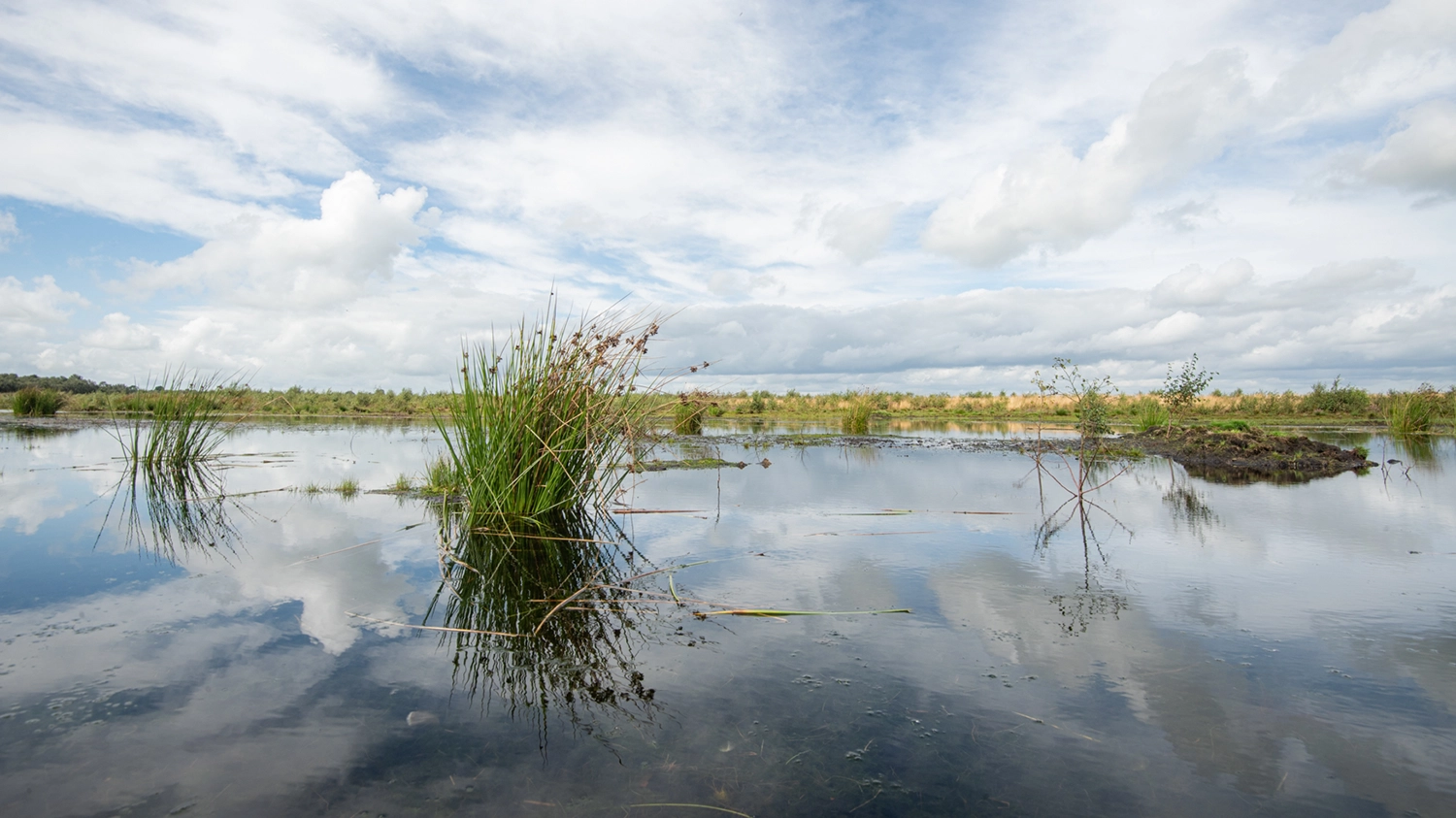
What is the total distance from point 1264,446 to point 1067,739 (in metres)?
15.7

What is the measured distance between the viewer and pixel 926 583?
5.05 metres

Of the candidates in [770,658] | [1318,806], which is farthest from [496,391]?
[1318,806]

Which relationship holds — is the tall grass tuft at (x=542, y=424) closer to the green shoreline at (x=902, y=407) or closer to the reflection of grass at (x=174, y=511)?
the reflection of grass at (x=174, y=511)

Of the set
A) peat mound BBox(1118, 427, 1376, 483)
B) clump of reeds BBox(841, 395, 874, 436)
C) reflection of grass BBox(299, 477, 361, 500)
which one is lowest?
reflection of grass BBox(299, 477, 361, 500)

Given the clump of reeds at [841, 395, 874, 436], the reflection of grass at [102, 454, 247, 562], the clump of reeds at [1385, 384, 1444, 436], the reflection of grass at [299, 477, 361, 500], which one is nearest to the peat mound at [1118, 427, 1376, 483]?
the clump of reeds at [841, 395, 874, 436]

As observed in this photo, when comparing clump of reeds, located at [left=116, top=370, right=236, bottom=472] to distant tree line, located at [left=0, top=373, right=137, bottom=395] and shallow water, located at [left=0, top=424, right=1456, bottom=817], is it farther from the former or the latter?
distant tree line, located at [left=0, top=373, right=137, bottom=395]

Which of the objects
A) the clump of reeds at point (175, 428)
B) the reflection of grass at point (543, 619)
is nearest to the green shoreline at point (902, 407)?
the clump of reeds at point (175, 428)

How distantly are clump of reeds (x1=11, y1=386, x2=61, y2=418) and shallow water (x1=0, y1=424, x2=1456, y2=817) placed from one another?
29.3m

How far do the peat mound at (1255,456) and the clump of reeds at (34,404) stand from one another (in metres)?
39.0

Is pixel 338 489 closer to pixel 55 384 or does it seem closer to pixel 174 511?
pixel 174 511

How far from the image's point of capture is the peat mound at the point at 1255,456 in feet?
41.0

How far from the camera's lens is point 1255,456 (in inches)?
578

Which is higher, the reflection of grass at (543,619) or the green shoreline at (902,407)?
the green shoreline at (902,407)

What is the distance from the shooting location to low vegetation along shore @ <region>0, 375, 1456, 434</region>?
25.7m
